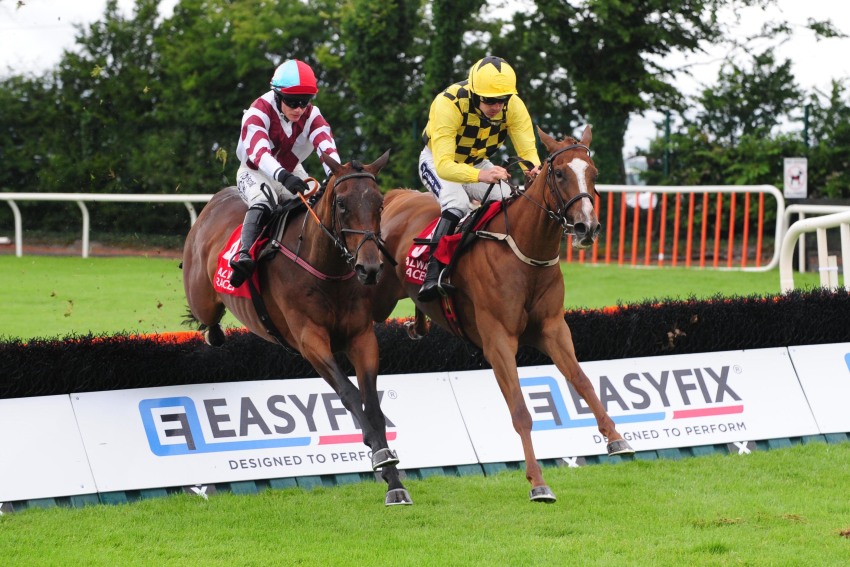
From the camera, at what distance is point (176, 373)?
6.64 metres

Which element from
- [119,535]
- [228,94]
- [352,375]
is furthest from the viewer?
[228,94]

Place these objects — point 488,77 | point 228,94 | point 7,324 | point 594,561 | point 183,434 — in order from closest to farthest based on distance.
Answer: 1. point 594,561
2. point 488,77
3. point 183,434
4. point 7,324
5. point 228,94

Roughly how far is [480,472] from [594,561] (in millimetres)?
1989

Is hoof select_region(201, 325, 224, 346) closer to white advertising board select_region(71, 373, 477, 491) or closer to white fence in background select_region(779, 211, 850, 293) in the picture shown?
white advertising board select_region(71, 373, 477, 491)

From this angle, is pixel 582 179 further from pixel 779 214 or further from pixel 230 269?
pixel 779 214

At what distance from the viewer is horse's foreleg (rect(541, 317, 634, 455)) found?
536 cm

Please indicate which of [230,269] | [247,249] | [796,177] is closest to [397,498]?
[247,249]

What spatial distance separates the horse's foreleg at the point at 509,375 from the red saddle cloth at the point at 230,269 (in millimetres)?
1271

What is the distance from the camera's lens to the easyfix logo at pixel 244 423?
21.0 ft

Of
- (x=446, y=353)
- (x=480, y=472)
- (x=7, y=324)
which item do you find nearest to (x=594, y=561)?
(x=480, y=472)

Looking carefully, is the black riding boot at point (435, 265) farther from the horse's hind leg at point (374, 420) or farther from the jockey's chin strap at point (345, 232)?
the jockey's chin strap at point (345, 232)

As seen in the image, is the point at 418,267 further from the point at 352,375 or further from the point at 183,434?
the point at 183,434

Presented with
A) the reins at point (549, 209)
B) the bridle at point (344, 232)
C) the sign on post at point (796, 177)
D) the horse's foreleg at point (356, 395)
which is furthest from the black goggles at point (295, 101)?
the sign on post at point (796, 177)

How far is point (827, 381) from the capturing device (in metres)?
7.58
